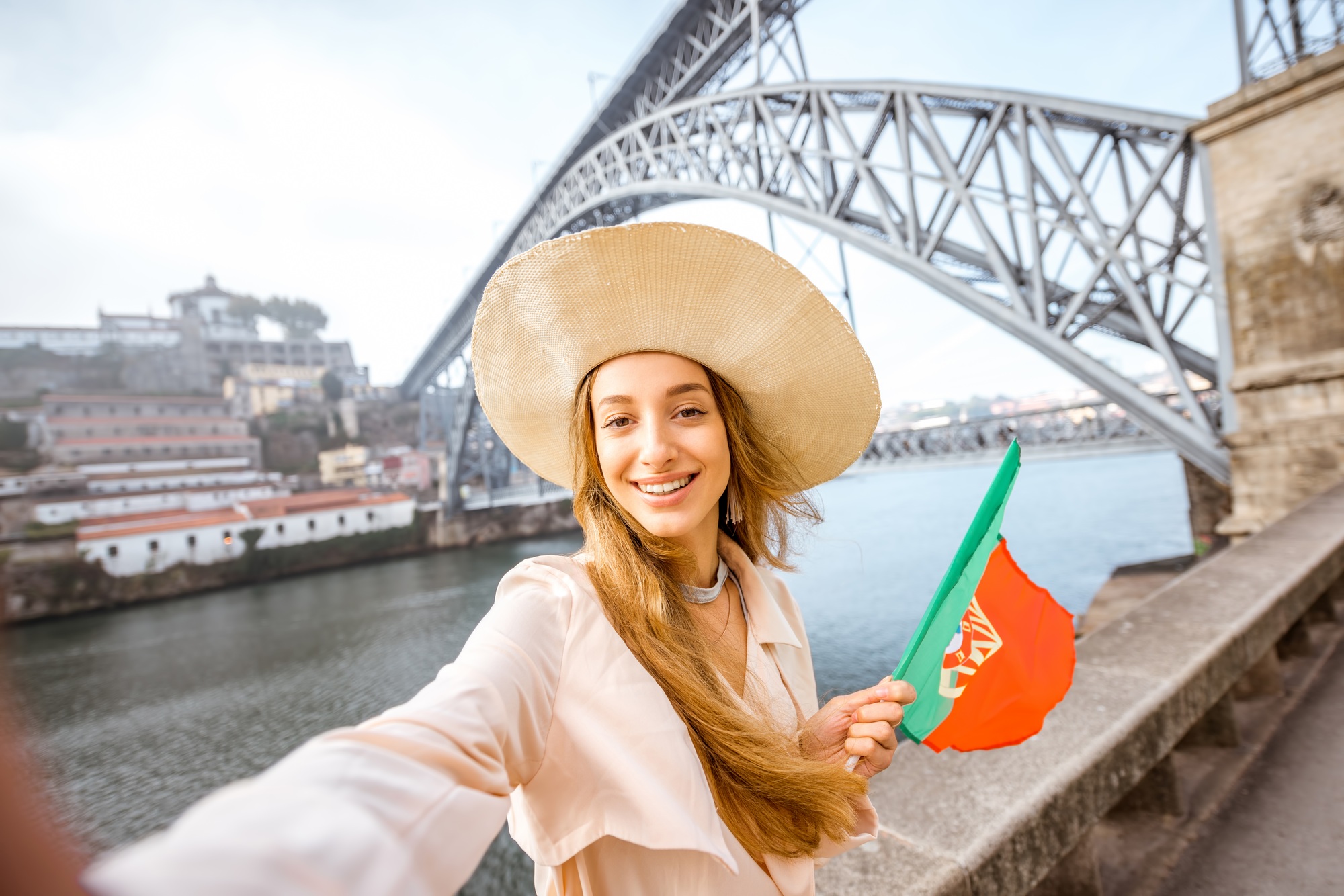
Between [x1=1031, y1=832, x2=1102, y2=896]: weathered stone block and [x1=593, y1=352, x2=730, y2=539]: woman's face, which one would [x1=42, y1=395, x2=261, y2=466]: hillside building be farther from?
[x1=1031, y1=832, x2=1102, y2=896]: weathered stone block

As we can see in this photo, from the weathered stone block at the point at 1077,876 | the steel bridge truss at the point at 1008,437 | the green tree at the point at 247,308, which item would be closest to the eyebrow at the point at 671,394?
the weathered stone block at the point at 1077,876

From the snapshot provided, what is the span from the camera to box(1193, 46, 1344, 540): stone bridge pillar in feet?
16.7

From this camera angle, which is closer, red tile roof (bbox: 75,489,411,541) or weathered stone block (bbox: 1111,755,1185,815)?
weathered stone block (bbox: 1111,755,1185,815)

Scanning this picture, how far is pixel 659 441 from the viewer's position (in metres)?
0.98

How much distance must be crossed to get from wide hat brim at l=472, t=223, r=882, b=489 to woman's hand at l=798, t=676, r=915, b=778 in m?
0.46

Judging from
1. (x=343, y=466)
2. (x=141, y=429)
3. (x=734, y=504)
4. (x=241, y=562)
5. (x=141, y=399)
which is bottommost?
(x=241, y=562)

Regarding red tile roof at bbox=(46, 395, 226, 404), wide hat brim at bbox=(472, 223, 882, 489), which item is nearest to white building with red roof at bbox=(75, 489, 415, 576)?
red tile roof at bbox=(46, 395, 226, 404)

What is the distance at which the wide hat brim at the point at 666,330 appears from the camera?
96 cm

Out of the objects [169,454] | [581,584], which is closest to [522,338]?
[581,584]

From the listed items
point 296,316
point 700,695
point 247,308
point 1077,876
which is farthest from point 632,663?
point 296,316

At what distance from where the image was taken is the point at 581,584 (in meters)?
0.85

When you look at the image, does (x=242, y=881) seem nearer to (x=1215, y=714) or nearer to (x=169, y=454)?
(x=1215, y=714)

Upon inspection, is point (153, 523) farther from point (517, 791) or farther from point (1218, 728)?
point (1218, 728)

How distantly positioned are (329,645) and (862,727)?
54.2 ft
